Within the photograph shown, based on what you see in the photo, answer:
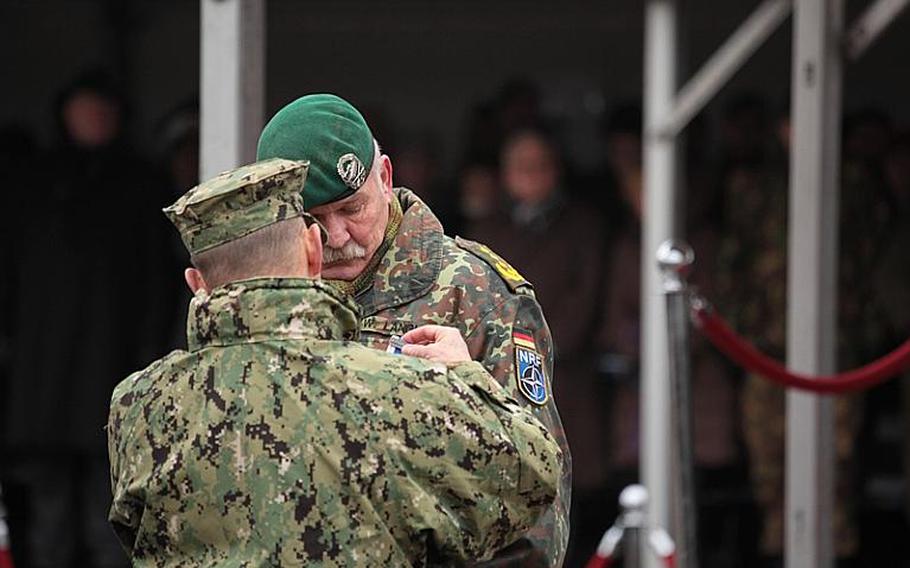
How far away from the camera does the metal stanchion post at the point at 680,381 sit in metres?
4.42

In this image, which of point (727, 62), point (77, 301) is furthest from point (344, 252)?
point (77, 301)

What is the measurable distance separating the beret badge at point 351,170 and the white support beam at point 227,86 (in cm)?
127

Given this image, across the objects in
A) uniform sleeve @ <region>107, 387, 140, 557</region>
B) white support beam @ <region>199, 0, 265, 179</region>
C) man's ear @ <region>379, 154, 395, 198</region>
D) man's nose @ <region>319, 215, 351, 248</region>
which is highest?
white support beam @ <region>199, 0, 265, 179</region>

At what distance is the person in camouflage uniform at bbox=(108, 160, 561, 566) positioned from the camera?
2.26 m

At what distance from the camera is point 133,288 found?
282 inches

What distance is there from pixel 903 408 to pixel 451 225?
204cm

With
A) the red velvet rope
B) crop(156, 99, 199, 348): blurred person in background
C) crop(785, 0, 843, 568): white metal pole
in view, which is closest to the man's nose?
the red velvet rope

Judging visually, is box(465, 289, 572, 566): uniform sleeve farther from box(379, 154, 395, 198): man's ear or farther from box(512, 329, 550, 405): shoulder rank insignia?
box(379, 154, 395, 198): man's ear

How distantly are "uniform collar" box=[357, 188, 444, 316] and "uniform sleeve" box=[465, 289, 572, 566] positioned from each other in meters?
0.13

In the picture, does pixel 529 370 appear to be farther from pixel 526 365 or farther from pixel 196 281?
pixel 196 281

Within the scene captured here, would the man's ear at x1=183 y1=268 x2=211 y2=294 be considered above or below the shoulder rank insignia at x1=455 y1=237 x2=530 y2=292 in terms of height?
above

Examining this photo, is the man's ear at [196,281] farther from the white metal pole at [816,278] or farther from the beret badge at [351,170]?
the white metal pole at [816,278]

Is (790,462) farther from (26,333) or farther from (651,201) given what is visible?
(26,333)

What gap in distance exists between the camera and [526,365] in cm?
269
